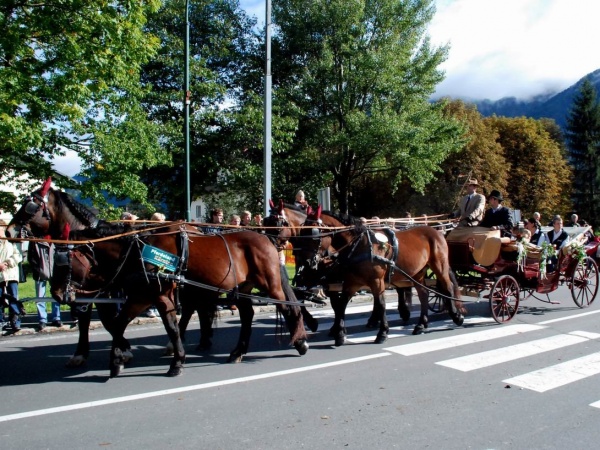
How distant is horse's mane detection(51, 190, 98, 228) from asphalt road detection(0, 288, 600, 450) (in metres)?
1.84

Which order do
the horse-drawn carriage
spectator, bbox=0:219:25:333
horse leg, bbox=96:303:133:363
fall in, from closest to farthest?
1. horse leg, bbox=96:303:133:363
2. spectator, bbox=0:219:25:333
3. the horse-drawn carriage

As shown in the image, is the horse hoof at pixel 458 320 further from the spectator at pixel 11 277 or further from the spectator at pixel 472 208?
the spectator at pixel 11 277

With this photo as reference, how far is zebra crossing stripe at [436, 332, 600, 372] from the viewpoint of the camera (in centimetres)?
633

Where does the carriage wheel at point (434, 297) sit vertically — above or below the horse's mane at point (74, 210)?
below

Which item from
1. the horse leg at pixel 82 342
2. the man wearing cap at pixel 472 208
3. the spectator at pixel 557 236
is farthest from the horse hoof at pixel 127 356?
the spectator at pixel 557 236

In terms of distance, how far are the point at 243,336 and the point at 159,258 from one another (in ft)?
5.29

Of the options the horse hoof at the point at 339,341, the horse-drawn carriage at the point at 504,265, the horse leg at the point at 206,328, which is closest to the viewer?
the horse leg at the point at 206,328

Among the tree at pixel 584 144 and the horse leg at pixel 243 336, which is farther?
the tree at pixel 584 144

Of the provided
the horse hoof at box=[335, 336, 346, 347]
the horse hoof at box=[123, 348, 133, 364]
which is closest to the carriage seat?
the horse hoof at box=[335, 336, 346, 347]

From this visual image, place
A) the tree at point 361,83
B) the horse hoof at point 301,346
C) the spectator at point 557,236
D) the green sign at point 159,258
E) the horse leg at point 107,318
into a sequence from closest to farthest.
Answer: the green sign at point 159,258, the horse leg at point 107,318, the horse hoof at point 301,346, the spectator at point 557,236, the tree at point 361,83

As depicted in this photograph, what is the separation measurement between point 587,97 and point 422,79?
40.4m

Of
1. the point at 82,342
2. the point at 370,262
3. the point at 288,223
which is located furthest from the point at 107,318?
the point at 370,262

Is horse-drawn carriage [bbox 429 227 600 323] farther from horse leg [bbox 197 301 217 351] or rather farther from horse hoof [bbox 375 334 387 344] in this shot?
horse leg [bbox 197 301 217 351]

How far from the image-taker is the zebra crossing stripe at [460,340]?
706 cm
